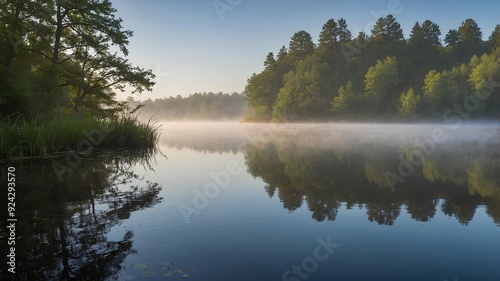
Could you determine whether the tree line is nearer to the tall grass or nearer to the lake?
the tall grass

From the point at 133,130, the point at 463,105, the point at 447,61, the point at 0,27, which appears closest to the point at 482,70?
the point at 463,105

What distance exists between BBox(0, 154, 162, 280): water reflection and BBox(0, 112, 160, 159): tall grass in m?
3.08

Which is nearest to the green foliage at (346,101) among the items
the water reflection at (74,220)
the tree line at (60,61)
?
the tree line at (60,61)

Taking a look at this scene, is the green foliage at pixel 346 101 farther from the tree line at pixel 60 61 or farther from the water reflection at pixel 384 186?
the water reflection at pixel 384 186

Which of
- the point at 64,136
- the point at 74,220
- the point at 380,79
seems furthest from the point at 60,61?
the point at 380,79

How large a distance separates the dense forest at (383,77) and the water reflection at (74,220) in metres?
96.4

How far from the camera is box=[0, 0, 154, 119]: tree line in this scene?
22359 millimetres

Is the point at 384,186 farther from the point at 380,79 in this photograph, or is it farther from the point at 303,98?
the point at 380,79

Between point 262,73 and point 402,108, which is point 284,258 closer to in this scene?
point 402,108

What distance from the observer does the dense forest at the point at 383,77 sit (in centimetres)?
9391

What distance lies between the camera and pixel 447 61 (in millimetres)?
119812

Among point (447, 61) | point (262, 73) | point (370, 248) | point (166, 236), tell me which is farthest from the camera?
point (262, 73)

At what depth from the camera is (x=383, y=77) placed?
10262 cm

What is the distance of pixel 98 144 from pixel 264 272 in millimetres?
20132
